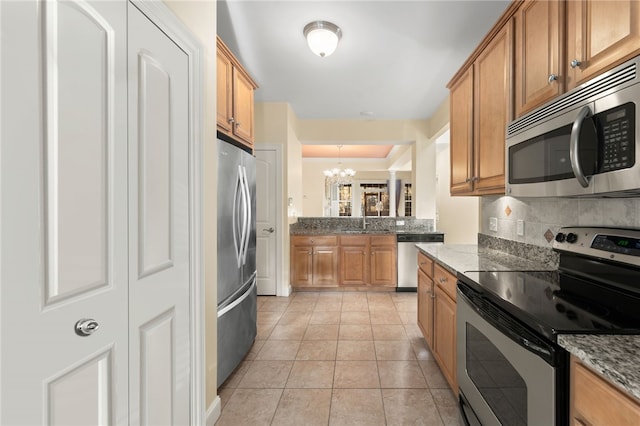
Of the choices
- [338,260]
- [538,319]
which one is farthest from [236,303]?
[338,260]

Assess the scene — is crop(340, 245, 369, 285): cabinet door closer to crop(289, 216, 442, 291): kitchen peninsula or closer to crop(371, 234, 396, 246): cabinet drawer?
crop(289, 216, 442, 291): kitchen peninsula

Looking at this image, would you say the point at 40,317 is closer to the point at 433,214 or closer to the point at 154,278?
the point at 154,278

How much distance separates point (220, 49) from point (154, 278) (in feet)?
5.40

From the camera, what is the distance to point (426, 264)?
2.49 m

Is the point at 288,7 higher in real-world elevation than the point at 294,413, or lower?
higher

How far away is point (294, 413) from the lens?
1.85 m

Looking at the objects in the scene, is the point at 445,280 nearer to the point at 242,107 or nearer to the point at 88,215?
the point at 88,215

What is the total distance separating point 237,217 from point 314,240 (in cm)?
237

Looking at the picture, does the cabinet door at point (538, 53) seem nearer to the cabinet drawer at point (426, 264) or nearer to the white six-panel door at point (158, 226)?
the cabinet drawer at point (426, 264)

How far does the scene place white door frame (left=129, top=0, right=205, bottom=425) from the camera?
153cm

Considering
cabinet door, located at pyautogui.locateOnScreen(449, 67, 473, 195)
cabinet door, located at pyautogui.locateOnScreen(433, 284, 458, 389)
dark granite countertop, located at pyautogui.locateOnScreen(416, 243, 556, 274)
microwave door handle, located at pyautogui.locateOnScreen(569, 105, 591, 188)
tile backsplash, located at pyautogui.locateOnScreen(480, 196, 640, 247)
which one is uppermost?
cabinet door, located at pyautogui.locateOnScreen(449, 67, 473, 195)

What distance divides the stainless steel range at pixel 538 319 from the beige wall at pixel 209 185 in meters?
1.38

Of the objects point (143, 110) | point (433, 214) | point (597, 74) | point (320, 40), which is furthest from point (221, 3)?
point (433, 214)

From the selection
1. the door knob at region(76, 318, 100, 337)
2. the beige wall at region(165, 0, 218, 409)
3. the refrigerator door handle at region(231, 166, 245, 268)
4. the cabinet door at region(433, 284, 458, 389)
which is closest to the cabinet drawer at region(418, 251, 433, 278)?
Answer: the cabinet door at region(433, 284, 458, 389)
